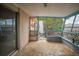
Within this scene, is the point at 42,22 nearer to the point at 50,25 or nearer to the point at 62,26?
the point at 50,25

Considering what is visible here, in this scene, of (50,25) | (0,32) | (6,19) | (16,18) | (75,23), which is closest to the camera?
(0,32)

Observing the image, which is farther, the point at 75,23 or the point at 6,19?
the point at 75,23

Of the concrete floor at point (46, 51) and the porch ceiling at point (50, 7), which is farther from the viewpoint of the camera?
the concrete floor at point (46, 51)

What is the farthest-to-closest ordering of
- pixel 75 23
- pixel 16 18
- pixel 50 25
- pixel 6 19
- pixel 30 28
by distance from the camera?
pixel 50 25, pixel 30 28, pixel 75 23, pixel 16 18, pixel 6 19

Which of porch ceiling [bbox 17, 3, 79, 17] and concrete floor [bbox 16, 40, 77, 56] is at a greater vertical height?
porch ceiling [bbox 17, 3, 79, 17]

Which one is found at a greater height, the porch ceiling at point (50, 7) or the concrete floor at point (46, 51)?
the porch ceiling at point (50, 7)

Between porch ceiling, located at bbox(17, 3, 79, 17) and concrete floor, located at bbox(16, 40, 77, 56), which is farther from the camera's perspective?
concrete floor, located at bbox(16, 40, 77, 56)

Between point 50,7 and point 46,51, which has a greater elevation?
point 50,7

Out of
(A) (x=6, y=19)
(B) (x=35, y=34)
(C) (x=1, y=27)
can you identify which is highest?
(A) (x=6, y=19)

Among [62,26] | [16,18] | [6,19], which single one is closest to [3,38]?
[6,19]

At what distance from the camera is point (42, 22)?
10.0 metres

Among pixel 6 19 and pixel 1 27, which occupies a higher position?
pixel 6 19

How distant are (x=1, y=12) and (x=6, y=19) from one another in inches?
18.5

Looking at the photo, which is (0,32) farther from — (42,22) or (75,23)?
(42,22)
